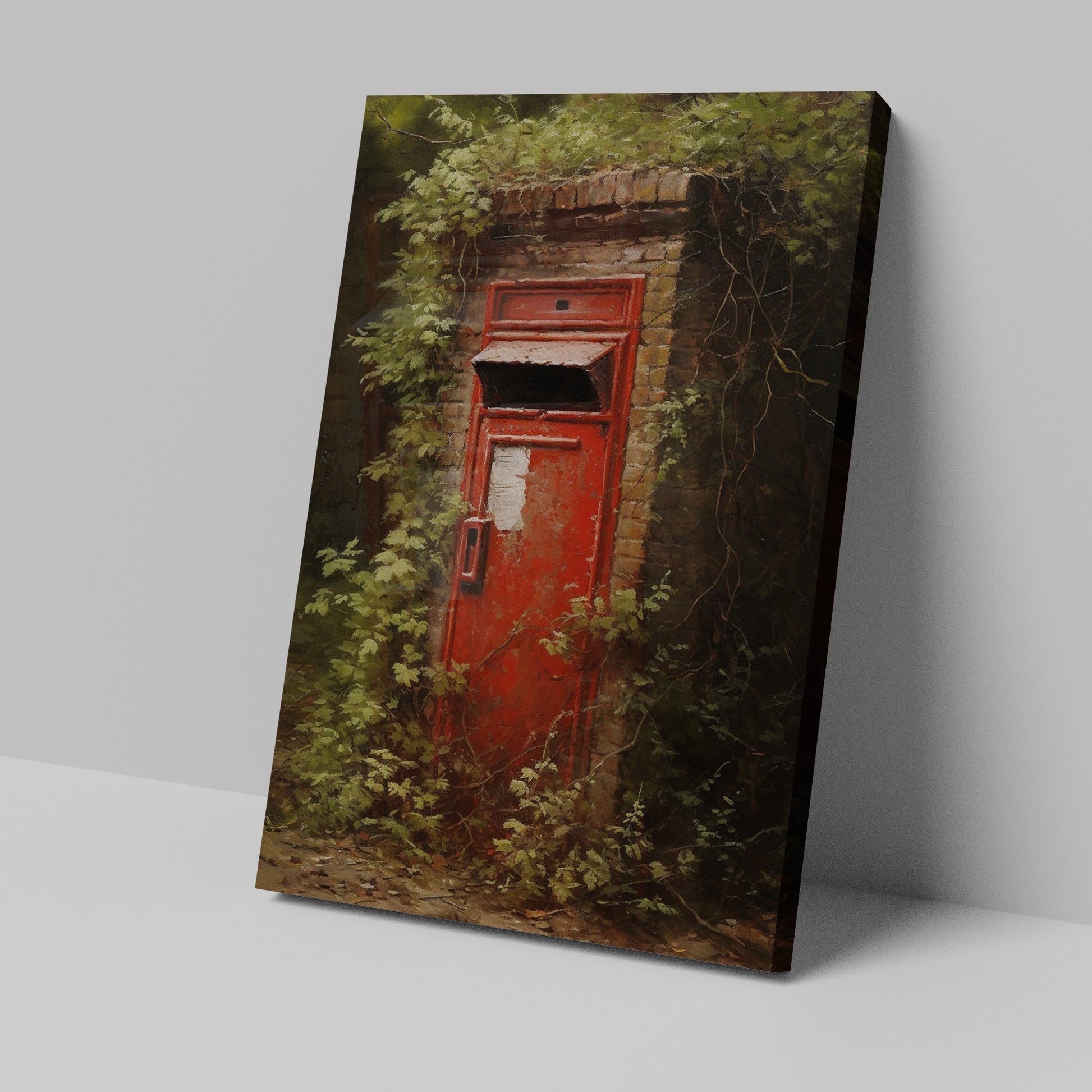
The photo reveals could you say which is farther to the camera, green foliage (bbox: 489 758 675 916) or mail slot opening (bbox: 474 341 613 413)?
mail slot opening (bbox: 474 341 613 413)

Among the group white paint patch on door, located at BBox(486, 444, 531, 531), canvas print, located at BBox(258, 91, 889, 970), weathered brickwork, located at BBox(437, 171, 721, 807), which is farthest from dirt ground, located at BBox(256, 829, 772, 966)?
white paint patch on door, located at BBox(486, 444, 531, 531)

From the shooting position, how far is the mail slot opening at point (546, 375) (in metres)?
3.35

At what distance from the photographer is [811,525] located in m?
3.17

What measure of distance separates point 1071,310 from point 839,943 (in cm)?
178

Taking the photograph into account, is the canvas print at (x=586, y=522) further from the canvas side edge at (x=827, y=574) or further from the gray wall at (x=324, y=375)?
the gray wall at (x=324, y=375)

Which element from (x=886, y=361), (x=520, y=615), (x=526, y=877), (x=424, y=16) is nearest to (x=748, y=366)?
(x=886, y=361)

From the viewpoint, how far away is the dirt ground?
3.07 metres

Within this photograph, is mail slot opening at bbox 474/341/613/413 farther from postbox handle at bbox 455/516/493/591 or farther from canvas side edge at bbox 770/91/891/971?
canvas side edge at bbox 770/91/891/971

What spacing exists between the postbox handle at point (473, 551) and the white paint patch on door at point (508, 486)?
39 mm

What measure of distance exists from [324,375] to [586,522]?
1223mm

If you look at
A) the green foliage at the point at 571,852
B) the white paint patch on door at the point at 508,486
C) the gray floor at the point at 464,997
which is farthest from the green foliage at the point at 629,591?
the gray floor at the point at 464,997

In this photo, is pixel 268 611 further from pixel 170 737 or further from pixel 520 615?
pixel 520 615

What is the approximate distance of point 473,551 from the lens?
3.44 m


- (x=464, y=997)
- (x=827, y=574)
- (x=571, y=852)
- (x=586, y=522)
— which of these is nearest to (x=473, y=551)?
(x=586, y=522)
